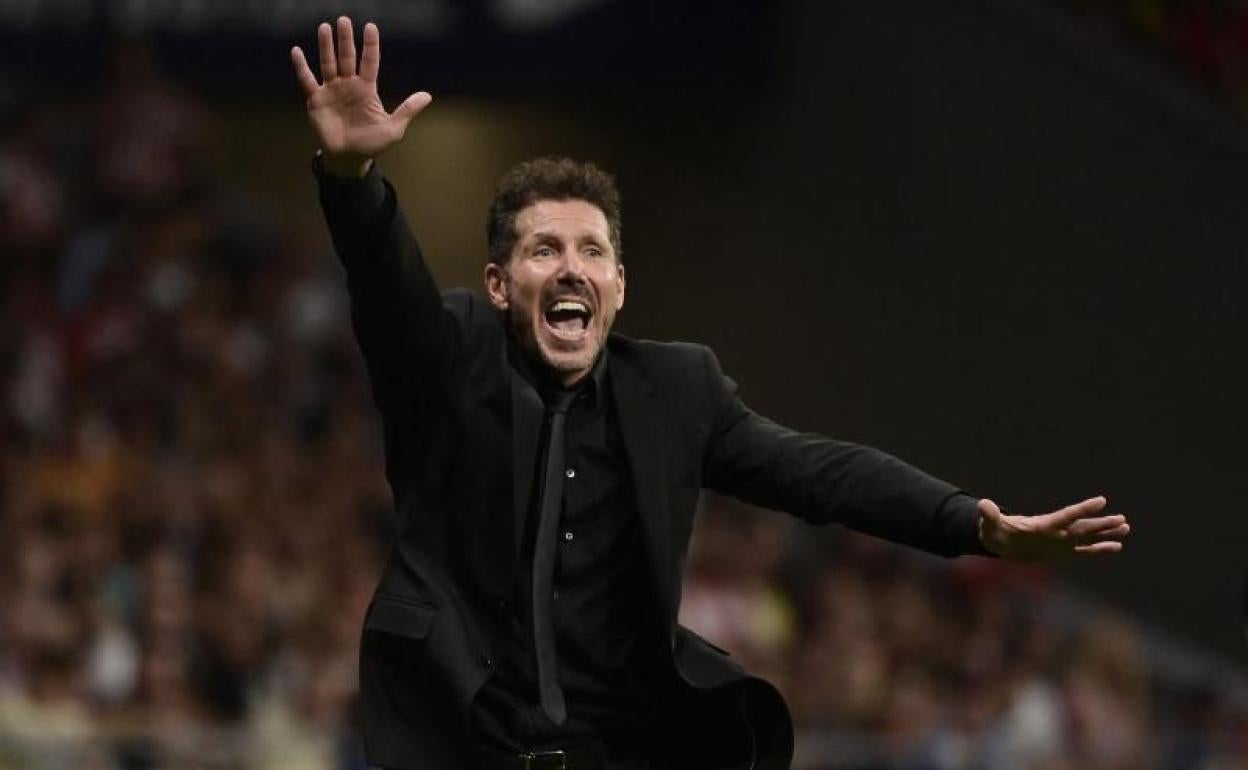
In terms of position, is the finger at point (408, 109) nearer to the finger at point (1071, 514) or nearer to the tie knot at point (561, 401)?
the tie knot at point (561, 401)

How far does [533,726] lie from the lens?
4.58 metres

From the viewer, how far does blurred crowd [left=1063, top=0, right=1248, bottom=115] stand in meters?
12.8

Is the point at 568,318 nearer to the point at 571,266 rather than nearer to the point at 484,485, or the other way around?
the point at 571,266

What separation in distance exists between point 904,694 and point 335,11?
14.5 feet

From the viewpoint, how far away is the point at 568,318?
470 cm

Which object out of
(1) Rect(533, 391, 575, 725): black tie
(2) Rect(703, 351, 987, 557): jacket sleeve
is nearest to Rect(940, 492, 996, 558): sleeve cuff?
(2) Rect(703, 351, 987, 557): jacket sleeve

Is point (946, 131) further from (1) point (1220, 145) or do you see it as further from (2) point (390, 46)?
(2) point (390, 46)

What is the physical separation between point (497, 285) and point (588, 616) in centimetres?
65

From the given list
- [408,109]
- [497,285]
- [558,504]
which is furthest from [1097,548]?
[408,109]

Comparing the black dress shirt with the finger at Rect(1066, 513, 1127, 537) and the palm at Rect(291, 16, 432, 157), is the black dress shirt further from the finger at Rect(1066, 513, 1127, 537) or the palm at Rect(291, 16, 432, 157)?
the finger at Rect(1066, 513, 1127, 537)

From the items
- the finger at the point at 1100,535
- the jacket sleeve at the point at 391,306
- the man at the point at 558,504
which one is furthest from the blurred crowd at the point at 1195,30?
the jacket sleeve at the point at 391,306

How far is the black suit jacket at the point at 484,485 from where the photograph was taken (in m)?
4.46

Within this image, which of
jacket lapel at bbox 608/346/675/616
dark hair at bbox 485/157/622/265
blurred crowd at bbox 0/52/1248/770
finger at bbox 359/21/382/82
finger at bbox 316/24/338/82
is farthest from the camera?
blurred crowd at bbox 0/52/1248/770

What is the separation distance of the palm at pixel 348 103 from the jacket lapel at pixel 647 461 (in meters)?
0.69
